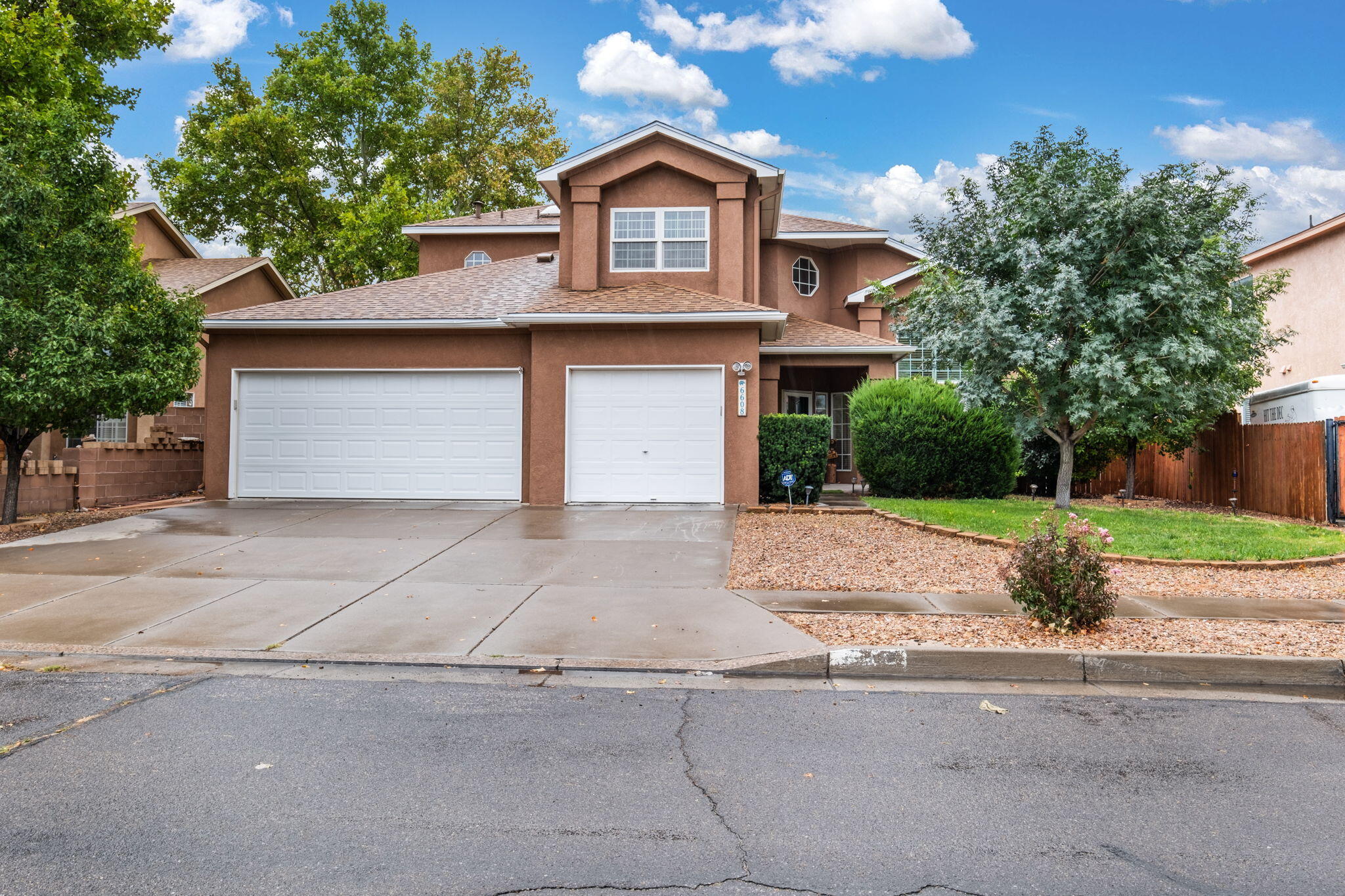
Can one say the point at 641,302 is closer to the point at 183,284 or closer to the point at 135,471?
the point at 135,471

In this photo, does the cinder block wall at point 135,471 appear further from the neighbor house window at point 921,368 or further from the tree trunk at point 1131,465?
the tree trunk at point 1131,465

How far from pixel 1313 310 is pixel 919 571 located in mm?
20791

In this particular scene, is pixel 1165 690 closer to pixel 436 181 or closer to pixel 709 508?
pixel 709 508

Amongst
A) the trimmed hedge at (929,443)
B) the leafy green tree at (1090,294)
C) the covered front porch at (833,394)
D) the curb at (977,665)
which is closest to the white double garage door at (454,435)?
the trimmed hedge at (929,443)

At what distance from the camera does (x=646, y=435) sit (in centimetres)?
1449

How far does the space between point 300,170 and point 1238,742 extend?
3446 cm

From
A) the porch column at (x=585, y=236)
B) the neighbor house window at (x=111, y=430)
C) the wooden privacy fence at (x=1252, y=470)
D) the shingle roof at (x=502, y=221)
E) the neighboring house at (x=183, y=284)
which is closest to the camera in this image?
the wooden privacy fence at (x=1252, y=470)

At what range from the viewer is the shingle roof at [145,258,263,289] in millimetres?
21484

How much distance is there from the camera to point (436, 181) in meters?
35.1

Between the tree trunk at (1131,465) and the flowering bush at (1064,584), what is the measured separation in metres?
13.6

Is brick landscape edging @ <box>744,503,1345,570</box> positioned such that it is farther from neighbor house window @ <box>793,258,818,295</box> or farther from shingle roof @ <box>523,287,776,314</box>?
neighbor house window @ <box>793,258,818,295</box>

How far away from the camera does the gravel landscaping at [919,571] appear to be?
26.5 ft

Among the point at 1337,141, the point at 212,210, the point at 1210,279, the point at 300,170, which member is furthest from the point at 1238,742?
the point at 212,210

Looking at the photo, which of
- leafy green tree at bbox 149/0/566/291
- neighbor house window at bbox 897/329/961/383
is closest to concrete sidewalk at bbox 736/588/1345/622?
neighbor house window at bbox 897/329/961/383
